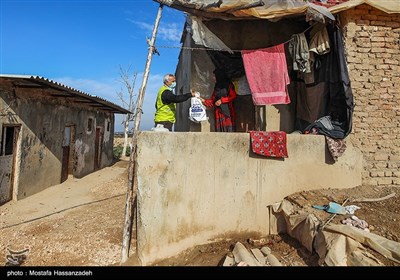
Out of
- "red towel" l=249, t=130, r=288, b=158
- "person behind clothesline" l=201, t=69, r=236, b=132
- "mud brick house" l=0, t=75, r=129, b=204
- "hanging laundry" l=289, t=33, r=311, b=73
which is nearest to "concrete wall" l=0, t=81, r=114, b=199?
"mud brick house" l=0, t=75, r=129, b=204

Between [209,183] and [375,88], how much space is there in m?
3.72

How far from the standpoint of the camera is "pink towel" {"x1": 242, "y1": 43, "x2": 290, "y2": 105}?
4910 millimetres

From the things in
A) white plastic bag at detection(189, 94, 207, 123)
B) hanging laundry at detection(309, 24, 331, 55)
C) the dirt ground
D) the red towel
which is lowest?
the dirt ground

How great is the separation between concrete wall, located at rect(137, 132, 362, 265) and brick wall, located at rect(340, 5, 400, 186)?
3.19 ft

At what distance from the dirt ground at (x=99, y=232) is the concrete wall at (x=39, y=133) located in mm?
933

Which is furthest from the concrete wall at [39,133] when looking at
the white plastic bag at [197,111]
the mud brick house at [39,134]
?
the white plastic bag at [197,111]

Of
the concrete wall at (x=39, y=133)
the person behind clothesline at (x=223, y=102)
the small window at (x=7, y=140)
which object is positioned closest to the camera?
the person behind clothesline at (x=223, y=102)

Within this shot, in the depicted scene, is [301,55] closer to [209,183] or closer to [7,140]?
[209,183]

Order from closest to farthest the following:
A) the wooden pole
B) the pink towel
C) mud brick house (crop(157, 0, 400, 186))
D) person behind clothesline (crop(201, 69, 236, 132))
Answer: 1. the wooden pole
2. mud brick house (crop(157, 0, 400, 186))
3. the pink towel
4. person behind clothesline (crop(201, 69, 236, 132))

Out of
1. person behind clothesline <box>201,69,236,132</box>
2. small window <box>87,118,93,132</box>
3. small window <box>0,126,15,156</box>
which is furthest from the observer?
small window <box>87,118,93,132</box>

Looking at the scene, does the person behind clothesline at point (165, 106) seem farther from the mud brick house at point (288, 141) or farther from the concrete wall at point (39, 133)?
the concrete wall at point (39, 133)

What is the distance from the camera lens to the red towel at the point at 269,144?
419 cm

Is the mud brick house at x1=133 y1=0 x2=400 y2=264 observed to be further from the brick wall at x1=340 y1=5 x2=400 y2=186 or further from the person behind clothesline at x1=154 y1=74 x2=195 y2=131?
the person behind clothesline at x1=154 y1=74 x2=195 y2=131

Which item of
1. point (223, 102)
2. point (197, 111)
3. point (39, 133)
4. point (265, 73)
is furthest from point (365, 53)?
point (39, 133)
